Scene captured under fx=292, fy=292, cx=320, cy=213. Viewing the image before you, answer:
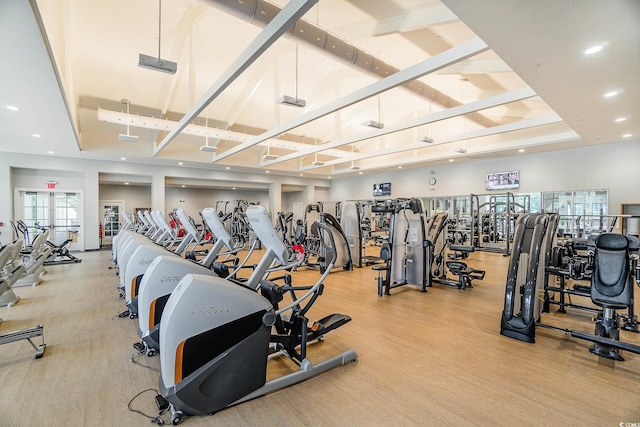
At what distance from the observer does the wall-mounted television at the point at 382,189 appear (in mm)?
15358

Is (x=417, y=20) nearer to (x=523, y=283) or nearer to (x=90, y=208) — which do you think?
(x=523, y=283)

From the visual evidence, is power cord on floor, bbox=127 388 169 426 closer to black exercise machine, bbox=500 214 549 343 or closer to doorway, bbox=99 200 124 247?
black exercise machine, bbox=500 214 549 343

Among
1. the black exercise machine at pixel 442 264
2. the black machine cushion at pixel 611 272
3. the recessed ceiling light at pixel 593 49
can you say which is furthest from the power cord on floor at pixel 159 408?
the recessed ceiling light at pixel 593 49

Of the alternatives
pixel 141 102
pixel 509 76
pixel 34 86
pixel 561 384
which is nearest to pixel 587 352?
pixel 561 384

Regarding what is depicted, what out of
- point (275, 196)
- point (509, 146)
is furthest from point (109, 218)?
point (509, 146)

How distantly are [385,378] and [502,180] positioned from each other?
11.5 m

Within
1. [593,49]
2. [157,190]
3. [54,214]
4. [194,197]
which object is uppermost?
[593,49]

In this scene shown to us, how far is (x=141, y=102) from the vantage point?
8891 millimetres

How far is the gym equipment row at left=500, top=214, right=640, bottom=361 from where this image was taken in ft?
9.50

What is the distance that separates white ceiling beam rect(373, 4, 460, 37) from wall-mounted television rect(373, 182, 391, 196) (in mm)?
10648

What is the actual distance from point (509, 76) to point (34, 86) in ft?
30.2

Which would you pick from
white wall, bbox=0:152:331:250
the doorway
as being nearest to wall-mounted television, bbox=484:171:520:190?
white wall, bbox=0:152:331:250

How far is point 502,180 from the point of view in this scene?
11461mm

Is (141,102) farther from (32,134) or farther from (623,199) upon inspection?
(623,199)
